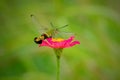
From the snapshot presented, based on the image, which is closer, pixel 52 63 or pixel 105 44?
pixel 52 63

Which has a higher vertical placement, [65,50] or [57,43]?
[65,50]

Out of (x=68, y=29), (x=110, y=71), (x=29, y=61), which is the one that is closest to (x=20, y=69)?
(x=29, y=61)

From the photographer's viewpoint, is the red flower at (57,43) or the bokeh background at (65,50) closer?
the red flower at (57,43)

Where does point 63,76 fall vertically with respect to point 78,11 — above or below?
below

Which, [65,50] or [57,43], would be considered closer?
[57,43]

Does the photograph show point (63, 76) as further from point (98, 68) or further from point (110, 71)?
point (110, 71)

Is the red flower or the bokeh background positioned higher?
the bokeh background

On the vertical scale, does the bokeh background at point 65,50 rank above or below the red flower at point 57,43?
above

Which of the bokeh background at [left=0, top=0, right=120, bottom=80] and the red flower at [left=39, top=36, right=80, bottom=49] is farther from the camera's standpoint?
the bokeh background at [left=0, top=0, right=120, bottom=80]
